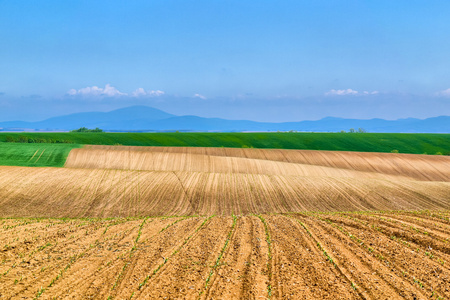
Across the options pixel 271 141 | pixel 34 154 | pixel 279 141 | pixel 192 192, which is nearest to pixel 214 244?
pixel 192 192

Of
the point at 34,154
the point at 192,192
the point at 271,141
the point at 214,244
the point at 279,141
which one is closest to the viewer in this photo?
the point at 214,244

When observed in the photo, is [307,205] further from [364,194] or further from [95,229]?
[95,229]

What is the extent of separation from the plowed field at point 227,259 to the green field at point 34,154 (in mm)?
32695

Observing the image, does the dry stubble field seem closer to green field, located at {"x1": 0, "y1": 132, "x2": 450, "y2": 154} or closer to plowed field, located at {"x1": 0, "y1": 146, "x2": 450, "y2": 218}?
plowed field, located at {"x1": 0, "y1": 146, "x2": 450, "y2": 218}

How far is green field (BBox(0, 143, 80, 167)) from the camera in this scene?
1829 inches

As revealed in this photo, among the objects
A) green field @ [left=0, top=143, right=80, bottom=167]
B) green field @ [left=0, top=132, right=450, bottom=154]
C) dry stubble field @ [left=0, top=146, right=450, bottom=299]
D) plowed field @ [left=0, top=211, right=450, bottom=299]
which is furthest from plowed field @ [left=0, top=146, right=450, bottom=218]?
green field @ [left=0, top=132, right=450, bottom=154]

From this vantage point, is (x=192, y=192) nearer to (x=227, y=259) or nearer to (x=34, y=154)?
(x=227, y=259)

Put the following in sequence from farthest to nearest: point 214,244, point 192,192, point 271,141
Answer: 1. point 271,141
2. point 192,192
3. point 214,244

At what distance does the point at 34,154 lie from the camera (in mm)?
51000

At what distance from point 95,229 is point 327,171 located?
38.3 meters

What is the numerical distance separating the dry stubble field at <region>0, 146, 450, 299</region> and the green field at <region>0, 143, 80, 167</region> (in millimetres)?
12489

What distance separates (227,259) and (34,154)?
50.3 meters

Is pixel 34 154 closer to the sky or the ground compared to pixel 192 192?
closer to the sky

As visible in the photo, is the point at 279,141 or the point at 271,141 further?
the point at 279,141
